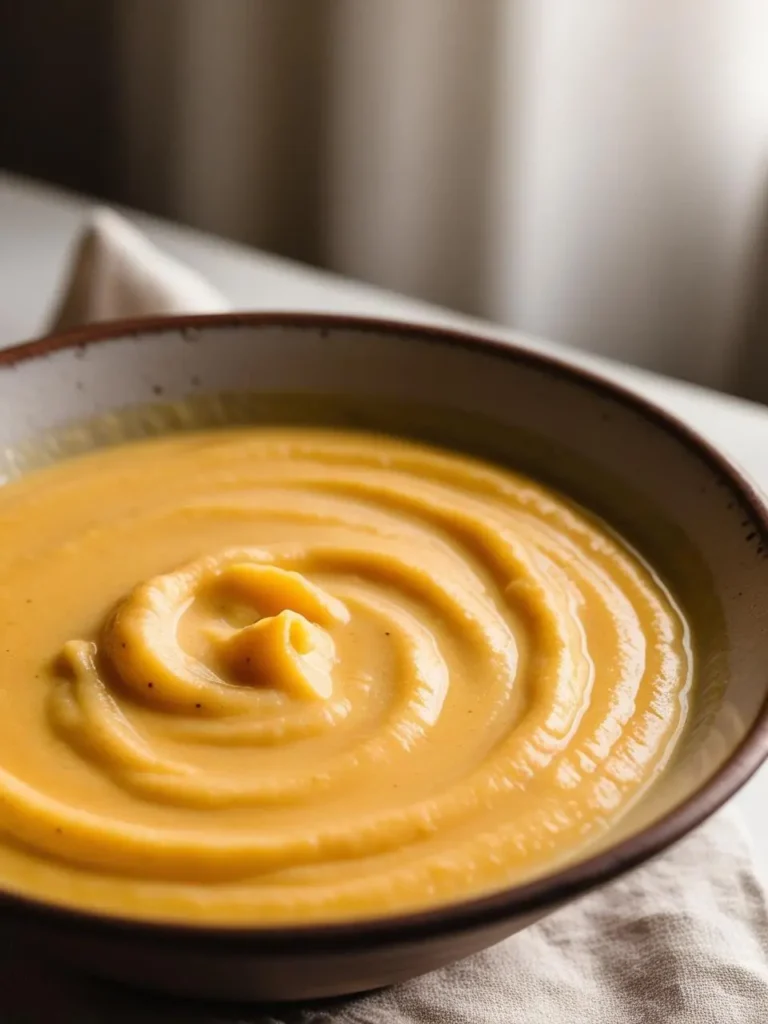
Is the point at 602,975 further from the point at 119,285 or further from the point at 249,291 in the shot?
the point at 249,291

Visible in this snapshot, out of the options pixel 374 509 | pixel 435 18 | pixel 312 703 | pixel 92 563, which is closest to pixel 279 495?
pixel 374 509

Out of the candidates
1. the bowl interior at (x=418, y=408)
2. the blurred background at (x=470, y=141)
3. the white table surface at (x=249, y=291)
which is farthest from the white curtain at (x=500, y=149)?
the bowl interior at (x=418, y=408)

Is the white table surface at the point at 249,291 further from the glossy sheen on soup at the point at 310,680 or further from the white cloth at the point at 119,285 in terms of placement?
the glossy sheen on soup at the point at 310,680

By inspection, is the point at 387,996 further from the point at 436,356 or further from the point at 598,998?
the point at 436,356

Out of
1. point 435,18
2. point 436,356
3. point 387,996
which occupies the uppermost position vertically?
point 435,18

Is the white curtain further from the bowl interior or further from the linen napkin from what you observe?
the linen napkin

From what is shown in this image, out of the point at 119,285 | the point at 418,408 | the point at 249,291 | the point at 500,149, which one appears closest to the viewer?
the point at 418,408

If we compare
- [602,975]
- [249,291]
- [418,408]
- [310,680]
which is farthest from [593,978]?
[249,291]
